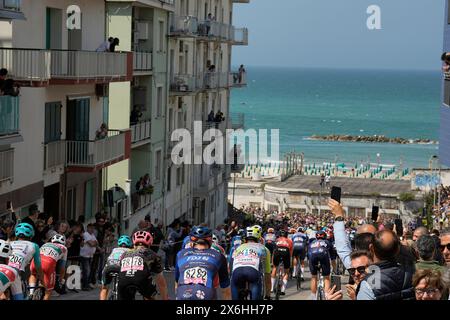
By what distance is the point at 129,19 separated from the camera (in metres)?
41.4

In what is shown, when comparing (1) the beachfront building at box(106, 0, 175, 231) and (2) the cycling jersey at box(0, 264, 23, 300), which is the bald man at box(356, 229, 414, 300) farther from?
(1) the beachfront building at box(106, 0, 175, 231)

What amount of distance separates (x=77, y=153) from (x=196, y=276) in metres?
19.7

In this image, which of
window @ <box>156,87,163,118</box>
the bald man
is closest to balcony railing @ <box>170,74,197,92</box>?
window @ <box>156,87,163,118</box>

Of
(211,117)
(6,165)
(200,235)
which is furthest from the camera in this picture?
(211,117)

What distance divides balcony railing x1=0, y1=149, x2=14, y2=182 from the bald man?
17568 mm

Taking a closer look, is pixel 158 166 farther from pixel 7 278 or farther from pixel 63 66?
pixel 7 278

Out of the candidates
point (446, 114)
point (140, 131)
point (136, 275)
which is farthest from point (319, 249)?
point (446, 114)

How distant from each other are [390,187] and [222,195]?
33.0 m

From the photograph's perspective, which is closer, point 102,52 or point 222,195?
point 102,52

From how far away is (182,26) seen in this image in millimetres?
49031

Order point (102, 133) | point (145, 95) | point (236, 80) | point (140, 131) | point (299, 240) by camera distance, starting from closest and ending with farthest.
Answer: point (299, 240) → point (102, 133) → point (140, 131) → point (145, 95) → point (236, 80)

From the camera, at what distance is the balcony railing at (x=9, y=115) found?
25.8 meters
